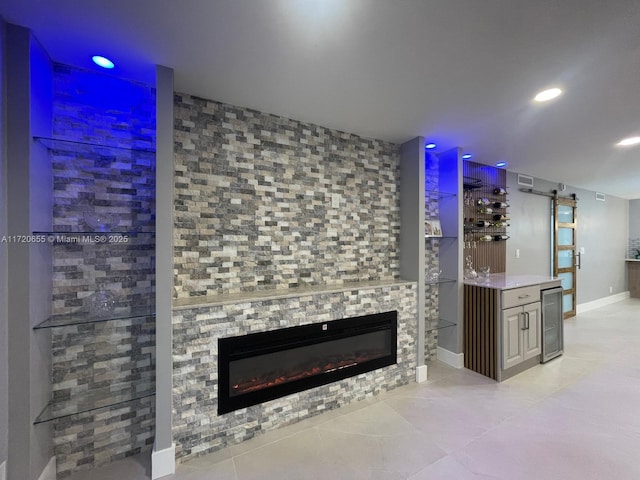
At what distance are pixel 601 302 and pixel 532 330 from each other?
4.68 metres

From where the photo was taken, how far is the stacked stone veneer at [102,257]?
1676 millimetres

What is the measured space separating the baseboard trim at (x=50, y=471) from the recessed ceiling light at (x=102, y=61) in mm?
2346

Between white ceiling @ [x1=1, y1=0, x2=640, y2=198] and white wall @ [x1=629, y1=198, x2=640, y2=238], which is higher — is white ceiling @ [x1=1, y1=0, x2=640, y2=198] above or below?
above

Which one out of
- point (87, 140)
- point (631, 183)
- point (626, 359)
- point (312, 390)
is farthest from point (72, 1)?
point (631, 183)

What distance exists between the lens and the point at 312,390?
2.24 meters

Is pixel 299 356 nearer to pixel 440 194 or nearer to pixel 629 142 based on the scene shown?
pixel 440 194

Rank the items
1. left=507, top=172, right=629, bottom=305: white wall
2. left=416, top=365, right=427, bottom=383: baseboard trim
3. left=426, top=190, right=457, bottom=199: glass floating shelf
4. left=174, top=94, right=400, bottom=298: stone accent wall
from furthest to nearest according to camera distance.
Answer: left=507, top=172, right=629, bottom=305: white wall → left=426, top=190, right=457, bottom=199: glass floating shelf → left=416, top=365, right=427, bottom=383: baseboard trim → left=174, top=94, right=400, bottom=298: stone accent wall

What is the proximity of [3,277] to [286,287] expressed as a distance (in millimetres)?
1634

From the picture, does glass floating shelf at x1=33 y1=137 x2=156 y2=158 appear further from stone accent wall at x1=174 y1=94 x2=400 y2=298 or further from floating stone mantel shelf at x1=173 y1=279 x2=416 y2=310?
floating stone mantel shelf at x1=173 y1=279 x2=416 y2=310

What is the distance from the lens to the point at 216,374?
1.84m

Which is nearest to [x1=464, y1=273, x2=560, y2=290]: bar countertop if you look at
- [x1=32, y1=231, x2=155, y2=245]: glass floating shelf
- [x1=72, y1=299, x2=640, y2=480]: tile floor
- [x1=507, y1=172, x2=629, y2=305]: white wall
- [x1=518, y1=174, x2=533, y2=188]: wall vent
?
[x1=507, y1=172, x2=629, y2=305]: white wall

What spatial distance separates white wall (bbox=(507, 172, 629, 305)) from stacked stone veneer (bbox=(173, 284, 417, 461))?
118 inches

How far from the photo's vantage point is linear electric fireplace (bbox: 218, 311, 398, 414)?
6.30 feet

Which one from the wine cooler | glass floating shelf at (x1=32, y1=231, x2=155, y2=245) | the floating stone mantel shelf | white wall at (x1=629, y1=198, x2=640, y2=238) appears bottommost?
the wine cooler
